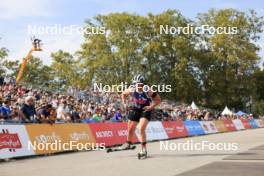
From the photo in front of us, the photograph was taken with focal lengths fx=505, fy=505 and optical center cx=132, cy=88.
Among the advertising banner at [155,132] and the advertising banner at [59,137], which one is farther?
the advertising banner at [155,132]

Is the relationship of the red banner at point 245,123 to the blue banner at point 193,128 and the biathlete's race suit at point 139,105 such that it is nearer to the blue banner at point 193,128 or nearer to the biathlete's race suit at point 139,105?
the blue banner at point 193,128

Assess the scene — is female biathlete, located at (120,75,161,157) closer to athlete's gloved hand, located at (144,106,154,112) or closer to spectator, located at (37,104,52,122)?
athlete's gloved hand, located at (144,106,154,112)

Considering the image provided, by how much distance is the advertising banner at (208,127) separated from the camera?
115 ft

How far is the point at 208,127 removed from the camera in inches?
1430

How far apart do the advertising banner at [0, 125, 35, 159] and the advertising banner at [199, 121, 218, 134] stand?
21.2m

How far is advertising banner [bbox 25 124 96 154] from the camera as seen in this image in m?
15.9

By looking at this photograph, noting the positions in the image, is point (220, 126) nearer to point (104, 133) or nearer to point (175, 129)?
point (175, 129)

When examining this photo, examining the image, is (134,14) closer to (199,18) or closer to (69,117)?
(199,18)

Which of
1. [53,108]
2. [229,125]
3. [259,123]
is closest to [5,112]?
[53,108]

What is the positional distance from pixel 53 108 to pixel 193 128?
46.8 feet

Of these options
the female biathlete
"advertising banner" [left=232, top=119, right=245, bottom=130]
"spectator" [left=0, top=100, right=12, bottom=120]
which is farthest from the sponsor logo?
"advertising banner" [left=232, top=119, right=245, bottom=130]

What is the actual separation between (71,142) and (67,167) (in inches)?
247

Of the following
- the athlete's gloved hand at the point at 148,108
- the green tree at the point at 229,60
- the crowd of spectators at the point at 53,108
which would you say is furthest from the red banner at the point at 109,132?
the green tree at the point at 229,60

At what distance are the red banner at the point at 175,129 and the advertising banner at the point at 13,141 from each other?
507 inches
